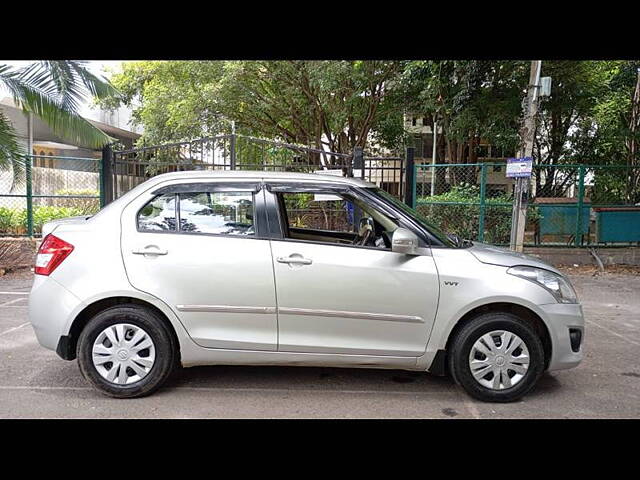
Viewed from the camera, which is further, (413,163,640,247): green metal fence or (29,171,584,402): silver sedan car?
(413,163,640,247): green metal fence

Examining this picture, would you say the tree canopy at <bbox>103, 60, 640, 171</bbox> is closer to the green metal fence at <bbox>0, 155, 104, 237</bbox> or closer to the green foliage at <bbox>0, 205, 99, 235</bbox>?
the green metal fence at <bbox>0, 155, 104, 237</bbox>

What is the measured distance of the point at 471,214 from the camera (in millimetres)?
11016

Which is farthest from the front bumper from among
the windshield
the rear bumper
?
the rear bumper

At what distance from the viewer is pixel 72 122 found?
898cm

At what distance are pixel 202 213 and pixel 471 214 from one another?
318 inches

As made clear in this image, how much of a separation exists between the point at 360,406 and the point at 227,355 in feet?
3.62

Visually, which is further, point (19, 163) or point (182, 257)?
point (19, 163)

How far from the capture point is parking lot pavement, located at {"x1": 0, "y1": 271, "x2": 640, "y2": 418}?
Result: 3.78 metres

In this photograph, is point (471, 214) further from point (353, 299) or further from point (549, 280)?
point (353, 299)

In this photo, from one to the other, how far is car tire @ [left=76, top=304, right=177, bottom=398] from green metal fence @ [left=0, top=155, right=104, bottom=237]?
20.9ft

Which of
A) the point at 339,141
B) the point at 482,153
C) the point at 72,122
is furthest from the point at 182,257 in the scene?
the point at 482,153

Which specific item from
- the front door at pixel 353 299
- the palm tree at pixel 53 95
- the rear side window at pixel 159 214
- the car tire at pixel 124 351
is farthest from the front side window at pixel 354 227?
the palm tree at pixel 53 95

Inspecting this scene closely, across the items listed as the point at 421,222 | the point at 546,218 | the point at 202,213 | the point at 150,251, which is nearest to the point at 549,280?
the point at 421,222
